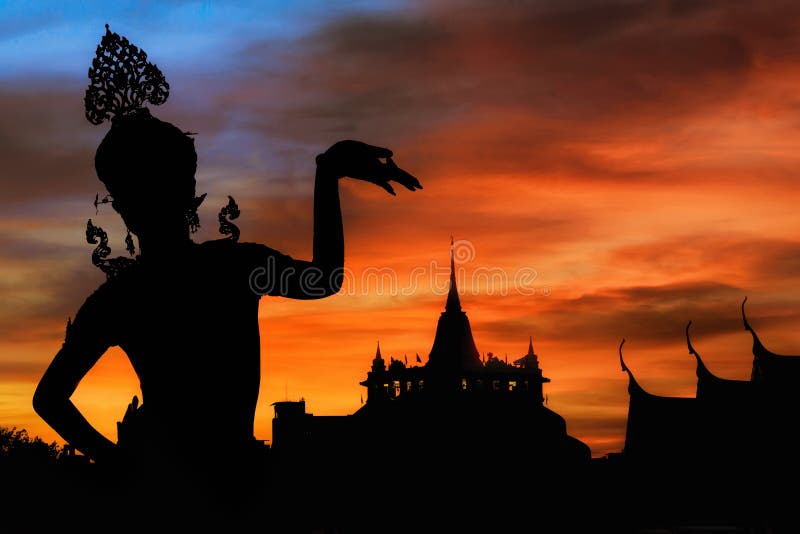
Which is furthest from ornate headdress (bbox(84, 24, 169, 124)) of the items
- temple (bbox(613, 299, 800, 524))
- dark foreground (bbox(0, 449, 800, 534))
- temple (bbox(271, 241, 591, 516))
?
temple (bbox(271, 241, 591, 516))

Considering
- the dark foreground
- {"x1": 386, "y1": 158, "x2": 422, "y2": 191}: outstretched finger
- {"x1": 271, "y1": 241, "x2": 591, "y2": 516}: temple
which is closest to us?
{"x1": 386, "y1": 158, "x2": 422, "y2": 191}: outstretched finger

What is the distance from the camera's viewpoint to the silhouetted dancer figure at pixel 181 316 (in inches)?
225

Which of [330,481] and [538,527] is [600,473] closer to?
[538,527]

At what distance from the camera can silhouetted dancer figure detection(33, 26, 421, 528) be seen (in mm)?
5703

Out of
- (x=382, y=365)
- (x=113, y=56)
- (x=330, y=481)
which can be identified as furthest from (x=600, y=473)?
(x=113, y=56)

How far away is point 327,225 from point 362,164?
11.8 inches

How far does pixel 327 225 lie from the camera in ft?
19.2

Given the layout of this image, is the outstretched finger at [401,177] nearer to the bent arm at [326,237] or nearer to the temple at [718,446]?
the bent arm at [326,237]

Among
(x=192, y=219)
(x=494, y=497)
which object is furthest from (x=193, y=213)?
(x=494, y=497)

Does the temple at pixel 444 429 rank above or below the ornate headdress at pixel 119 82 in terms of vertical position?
above

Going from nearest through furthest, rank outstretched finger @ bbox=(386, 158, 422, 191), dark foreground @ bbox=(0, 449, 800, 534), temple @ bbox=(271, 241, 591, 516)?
outstretched finger @ bbox=(386, 158, 422, 191) → dark foreground @ bbox=(0, 449, 800, 534) → temple @ bbox=(271, 241, 591, 516)

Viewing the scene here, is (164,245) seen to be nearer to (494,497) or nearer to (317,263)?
(317,263)

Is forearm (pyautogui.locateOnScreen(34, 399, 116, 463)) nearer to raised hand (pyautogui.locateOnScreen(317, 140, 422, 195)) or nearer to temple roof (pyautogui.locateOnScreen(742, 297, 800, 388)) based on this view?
raised hand (pyautogui.locateOnScreen(317, 140, 422, 195))

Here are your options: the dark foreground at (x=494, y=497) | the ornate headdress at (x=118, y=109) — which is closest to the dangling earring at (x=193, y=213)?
the ornate headdress at (x=118, y=109)
